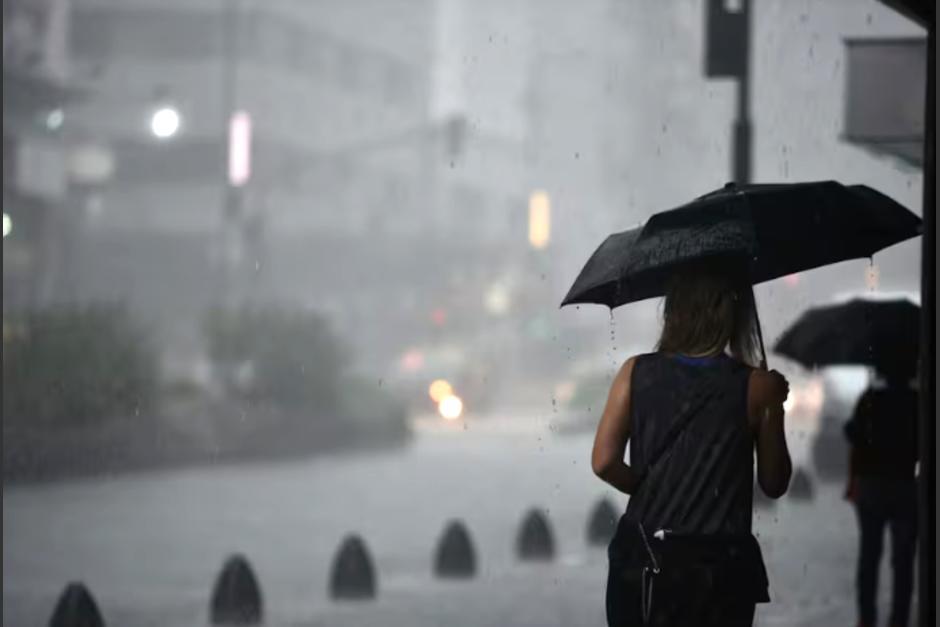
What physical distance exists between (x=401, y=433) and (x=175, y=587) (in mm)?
18864

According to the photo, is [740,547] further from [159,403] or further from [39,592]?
[159,403]

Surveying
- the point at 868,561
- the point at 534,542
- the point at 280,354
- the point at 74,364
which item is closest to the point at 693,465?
the point at 868,561

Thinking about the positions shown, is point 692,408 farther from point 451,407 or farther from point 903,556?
point 451,407

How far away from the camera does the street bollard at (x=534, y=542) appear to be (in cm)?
1391

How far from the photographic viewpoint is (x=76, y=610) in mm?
8141

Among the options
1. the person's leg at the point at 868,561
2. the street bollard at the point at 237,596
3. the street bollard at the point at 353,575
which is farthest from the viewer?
the street bollard at the point at 353,575

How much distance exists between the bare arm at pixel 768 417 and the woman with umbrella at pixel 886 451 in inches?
129

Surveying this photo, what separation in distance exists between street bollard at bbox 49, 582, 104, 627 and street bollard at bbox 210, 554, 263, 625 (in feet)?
4.99

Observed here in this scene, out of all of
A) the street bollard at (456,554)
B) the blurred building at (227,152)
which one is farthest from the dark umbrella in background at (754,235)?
the blurred building at (227,152)

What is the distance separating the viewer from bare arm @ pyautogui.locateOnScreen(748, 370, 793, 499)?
3.89m

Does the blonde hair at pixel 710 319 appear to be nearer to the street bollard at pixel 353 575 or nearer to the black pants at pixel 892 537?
the black pants at pixel 892 537

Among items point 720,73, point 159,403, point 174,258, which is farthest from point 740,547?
point 174,258

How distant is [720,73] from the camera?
10.8 meters

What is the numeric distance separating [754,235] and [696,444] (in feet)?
2.20
